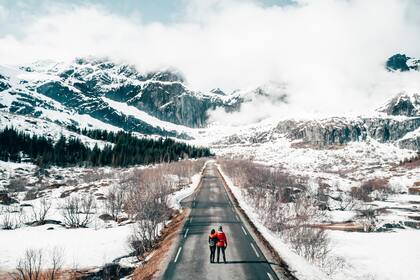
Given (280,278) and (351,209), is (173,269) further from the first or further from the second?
(351,209)

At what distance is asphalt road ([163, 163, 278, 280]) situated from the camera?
27562 mm

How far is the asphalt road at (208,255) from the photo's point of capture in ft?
90.4

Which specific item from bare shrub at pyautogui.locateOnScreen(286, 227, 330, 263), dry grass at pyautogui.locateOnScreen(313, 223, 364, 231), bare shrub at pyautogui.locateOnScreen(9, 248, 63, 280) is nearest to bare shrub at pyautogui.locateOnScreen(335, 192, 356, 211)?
dry grass at pyautogui.locateOnScreen(313, 223, 364, 231)

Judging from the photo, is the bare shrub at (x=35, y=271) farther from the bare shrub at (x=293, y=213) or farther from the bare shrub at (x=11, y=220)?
the bare shrub at (x=11, y=220)

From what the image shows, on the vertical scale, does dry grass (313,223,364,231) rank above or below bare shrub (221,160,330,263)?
below

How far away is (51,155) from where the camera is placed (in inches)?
7215

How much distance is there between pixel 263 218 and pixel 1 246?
36.8 m

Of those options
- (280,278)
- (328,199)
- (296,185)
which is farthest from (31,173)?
(280,278)

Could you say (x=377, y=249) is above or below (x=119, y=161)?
below

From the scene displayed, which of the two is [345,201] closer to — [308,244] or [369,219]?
[369,219]

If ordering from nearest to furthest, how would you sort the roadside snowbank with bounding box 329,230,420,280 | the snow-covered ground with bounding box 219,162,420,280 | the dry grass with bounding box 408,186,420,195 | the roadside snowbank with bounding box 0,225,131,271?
the snow-covered ground with bounding box 219,162,420,280 → the roadside snowbank with bounding box 0,225,131,271 → the roadside snowbank with bounding box 329,230,420,280 → the dry grass with bounding box 408,186,420,195

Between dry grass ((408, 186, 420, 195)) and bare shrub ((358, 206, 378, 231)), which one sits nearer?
bare shrub ((358, 206, 378, 231))

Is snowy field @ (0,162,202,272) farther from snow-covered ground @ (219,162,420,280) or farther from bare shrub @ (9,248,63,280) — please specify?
snow-covered ground @ (219,162,420,280)

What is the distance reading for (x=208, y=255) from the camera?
32844mm
